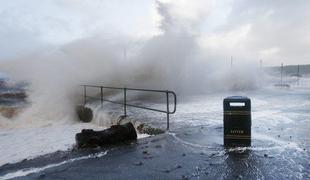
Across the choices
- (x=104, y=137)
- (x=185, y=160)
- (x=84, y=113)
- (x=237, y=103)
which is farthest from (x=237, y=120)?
(x=84, y=113)

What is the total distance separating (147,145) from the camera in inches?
273

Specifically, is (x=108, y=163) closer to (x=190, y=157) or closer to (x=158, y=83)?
(x=190, y=157)

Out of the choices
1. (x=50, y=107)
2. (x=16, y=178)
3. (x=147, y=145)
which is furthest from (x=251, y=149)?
(x=50, y=107)

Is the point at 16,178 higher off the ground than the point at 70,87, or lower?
lower

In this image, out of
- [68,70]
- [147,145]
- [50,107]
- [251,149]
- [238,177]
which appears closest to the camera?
[238,177]

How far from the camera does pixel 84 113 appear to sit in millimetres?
14727

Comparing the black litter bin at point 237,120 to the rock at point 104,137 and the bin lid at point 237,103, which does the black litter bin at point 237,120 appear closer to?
the bin lid at point 237,103

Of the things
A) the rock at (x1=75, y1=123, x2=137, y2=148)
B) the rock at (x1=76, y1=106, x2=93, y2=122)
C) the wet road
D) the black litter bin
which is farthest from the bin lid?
the rock at (x1=76, y1=106, x2=93, y2=122)

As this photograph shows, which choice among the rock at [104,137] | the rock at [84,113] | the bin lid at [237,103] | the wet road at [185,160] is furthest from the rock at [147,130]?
the rock at [84,113]

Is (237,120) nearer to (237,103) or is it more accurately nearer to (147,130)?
(237,103)

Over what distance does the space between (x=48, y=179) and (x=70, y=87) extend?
15.4 meters

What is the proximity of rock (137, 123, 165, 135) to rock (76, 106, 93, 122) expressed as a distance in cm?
509

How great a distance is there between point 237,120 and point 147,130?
3.12 metres

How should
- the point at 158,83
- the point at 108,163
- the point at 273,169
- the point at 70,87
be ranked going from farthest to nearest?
the point at 158,83 < the point at 70,87 < the point at 108,163 < the point at 273,169
